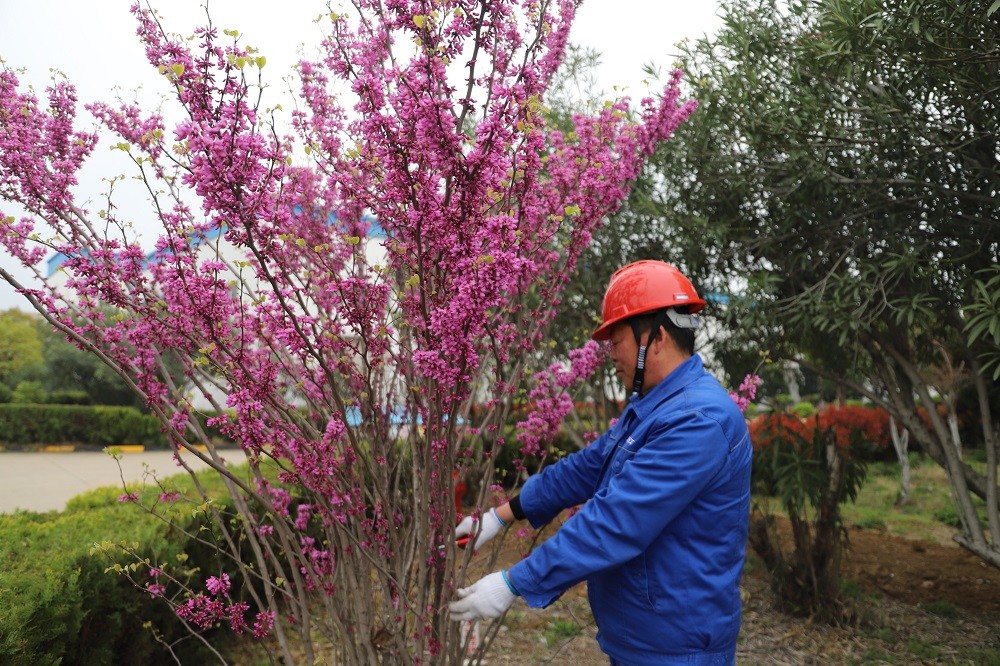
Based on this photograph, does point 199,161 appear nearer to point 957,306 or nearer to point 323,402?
point 323,402

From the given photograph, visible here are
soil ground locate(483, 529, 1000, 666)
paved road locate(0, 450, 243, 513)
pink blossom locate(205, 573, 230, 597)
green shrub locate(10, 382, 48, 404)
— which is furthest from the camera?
green shrub locate(10, 382, 48, 404)

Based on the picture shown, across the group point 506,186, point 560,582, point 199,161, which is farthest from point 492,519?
point 199,161

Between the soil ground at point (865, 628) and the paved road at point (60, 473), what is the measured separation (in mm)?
6325

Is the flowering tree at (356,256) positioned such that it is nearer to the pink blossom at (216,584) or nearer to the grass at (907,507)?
the pink blossom at (216,584)

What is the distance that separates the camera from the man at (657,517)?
80.7 inches

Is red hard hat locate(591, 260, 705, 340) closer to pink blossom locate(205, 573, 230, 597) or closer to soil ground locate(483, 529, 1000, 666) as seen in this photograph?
pink blossom locate(205, 573, 230, 597)

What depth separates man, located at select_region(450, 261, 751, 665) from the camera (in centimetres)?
205

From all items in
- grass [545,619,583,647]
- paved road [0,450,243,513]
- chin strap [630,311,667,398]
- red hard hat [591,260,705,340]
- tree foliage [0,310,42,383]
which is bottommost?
grass [545,619,583,647]

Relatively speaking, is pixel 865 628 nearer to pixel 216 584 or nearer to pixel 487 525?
pixel 487 525

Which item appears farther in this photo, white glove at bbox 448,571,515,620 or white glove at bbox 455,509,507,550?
white glove at bbox 455,509,507,550

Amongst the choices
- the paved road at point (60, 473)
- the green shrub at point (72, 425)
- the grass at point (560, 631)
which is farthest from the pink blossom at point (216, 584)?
the green shrub at point (72, 425)

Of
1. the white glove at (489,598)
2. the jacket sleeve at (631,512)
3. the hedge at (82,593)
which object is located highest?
the jacket sleeve at (631,512)

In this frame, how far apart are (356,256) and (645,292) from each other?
51.2 inches

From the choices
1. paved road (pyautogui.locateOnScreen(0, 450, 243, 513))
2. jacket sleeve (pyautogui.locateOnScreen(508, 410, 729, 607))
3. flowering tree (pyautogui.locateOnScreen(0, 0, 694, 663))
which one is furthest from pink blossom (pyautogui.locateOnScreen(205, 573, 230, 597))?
paved road (pyautogui.locateOnScreen(0, 450, 243, 513))
